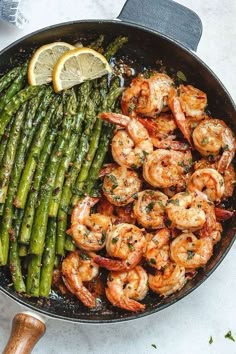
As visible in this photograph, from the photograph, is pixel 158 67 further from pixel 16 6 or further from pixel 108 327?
pixel 108 327

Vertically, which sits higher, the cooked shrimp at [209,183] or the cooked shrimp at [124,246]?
the cooked shrimp at [209,183]

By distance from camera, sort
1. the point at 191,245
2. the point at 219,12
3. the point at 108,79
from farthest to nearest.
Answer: the point at 219,12 < the point at 108,79 < the point at 191,245

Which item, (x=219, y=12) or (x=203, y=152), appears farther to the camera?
(x=219, y=12)

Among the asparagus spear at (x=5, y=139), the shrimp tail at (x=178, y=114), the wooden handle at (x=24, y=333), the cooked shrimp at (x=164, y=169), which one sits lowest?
the wooden handle at (x=24, y=333)

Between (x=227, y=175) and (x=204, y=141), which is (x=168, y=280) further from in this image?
(x=204, y=141)

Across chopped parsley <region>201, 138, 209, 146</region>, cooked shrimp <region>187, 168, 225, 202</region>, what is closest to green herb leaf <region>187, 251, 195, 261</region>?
cooked shrimp <region>187, 168, 225, 202</region>

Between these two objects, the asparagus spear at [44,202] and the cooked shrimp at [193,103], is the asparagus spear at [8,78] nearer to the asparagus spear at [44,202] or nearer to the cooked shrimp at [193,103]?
the asparagus spear at [44,202]

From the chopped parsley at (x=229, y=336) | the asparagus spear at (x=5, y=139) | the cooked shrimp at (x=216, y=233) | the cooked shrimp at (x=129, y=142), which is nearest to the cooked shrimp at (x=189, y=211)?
the cooked shrimp at (x=216, y=233)

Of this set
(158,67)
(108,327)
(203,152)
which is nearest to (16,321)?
(108,327)
